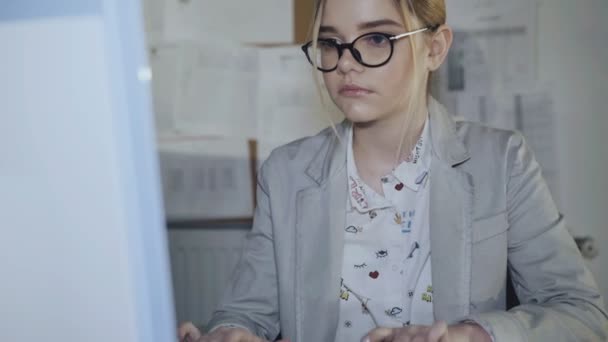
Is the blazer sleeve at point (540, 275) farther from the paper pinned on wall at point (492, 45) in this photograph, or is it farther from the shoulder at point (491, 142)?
the paper pinned on wall at point (492, 45)

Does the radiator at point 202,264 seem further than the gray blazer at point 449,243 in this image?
Yes

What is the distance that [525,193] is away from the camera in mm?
1078

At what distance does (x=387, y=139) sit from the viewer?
119cm

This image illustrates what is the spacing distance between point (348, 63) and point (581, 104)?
1.11 meters

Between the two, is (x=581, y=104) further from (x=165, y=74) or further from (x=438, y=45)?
(x=165, y=74)

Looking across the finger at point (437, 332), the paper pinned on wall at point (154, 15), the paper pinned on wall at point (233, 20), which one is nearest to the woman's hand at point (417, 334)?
the finger at point (437, 332)

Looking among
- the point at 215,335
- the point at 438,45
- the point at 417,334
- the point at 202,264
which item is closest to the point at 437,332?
the point at 417,334

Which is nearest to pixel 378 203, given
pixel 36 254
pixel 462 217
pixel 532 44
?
pixel 462 217

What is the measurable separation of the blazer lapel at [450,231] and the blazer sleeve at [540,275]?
76mm

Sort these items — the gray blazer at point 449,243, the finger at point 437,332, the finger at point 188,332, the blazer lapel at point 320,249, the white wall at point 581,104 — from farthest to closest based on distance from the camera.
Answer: the white wall at point 581,104 → the blazer lapel at point 320,249 → the gray blazer at point 449,243 → the finger at point 188,332 → the finger at point 437,332

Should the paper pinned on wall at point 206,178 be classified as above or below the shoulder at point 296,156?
below

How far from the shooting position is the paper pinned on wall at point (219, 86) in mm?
2016

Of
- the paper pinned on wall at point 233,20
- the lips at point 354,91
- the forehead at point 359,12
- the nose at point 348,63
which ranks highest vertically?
the paper pinned on wall at point 233,20

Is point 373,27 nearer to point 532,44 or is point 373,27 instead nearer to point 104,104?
point 104,104
